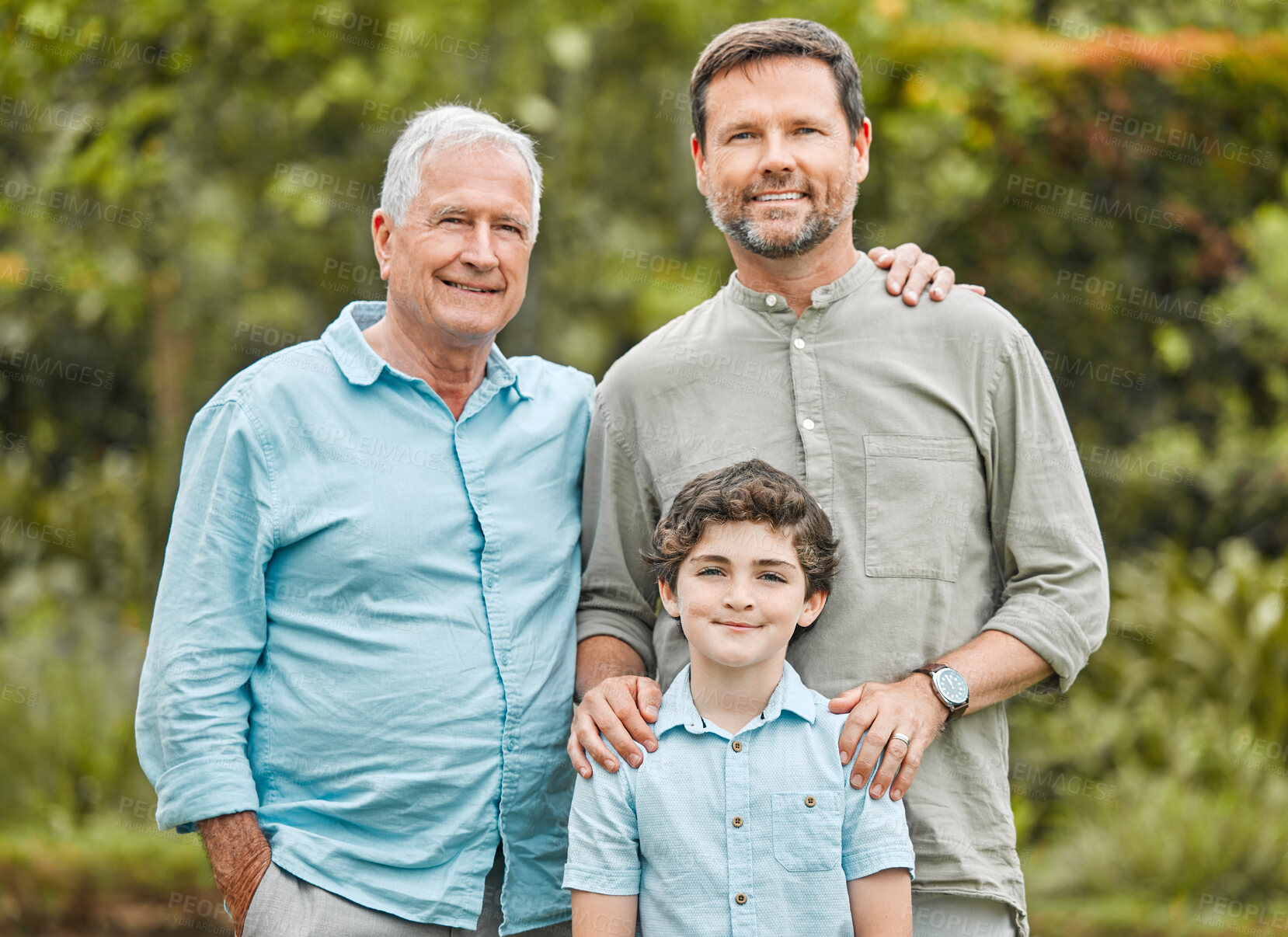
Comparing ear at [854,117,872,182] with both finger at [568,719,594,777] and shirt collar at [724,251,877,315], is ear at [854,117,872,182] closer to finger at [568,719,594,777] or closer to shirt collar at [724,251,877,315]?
shirt collar at [724,251,877,315]

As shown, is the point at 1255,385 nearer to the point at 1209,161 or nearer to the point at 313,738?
the point at 1209,161

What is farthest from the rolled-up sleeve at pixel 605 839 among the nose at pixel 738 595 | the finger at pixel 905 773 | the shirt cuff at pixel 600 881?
the finger at pixel 905 773

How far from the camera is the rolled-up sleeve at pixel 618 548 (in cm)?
291

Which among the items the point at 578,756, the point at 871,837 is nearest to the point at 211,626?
the point at 578,756

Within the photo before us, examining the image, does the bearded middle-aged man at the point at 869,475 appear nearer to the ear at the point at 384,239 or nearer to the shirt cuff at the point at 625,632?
the shirt cuff at the point at 625,632

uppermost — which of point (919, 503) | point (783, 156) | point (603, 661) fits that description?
point (783, 156)

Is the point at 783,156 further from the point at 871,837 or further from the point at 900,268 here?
the point at 871,837

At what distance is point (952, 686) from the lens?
99.9 inches

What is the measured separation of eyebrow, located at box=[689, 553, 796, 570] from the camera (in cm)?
247

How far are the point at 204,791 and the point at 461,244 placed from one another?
1.29 meters

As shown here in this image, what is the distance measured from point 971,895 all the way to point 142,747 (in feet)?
5.87

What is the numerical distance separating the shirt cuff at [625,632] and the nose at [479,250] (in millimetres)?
849

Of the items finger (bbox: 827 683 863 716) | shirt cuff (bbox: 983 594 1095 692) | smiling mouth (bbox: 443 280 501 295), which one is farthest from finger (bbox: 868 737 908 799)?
smiling mouth (bbox: 443 280 501 295)

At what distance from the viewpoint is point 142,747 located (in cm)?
270
